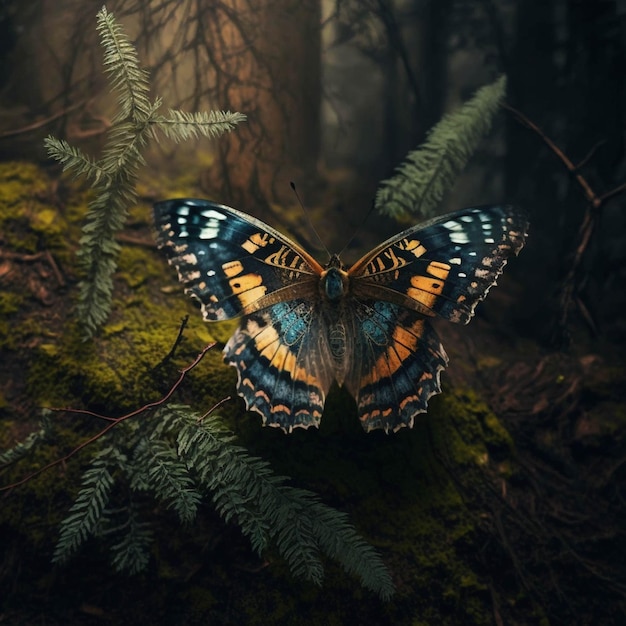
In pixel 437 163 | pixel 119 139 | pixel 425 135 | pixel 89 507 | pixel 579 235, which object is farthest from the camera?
pixel 425 135

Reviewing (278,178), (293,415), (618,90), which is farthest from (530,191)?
(293,415)

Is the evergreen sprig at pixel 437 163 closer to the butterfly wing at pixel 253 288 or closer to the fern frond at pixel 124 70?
the butterfly wing at pixel 253 288

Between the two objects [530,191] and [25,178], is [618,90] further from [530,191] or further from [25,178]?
[25,178]

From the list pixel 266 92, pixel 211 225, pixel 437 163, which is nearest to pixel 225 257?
pixel 211 225

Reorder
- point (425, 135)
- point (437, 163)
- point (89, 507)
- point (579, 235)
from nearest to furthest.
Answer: point (89, 507) < point (437, 163) < point (579, 235) < point (425, 135)

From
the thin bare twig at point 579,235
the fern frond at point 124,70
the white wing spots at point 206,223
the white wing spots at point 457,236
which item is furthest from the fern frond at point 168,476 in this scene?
the thin bare twig at point 579,235

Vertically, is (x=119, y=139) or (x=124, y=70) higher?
(x=124, y=70)

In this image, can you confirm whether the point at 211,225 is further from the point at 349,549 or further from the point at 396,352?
the point at 349,549

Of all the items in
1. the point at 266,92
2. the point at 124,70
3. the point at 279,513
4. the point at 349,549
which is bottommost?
the point at 349,549

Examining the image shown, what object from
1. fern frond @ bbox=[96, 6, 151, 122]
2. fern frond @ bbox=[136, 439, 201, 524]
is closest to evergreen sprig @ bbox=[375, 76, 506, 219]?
fern frond @ bbox=[96, 6, 151, 122]
